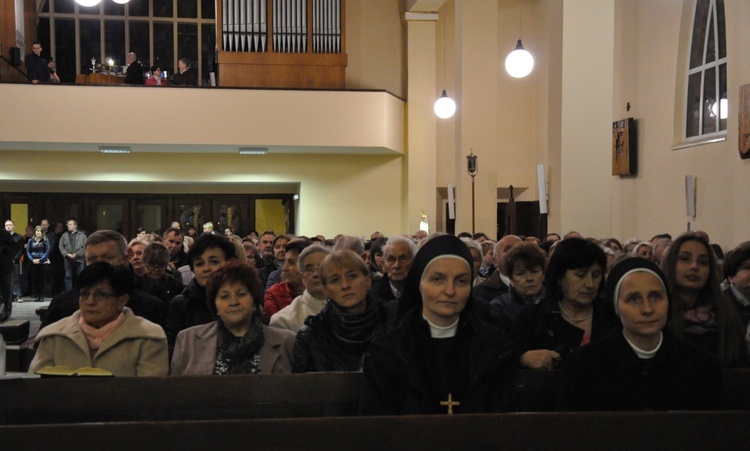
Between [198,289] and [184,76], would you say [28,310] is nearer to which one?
[184,76]

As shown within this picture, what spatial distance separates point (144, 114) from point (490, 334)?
13732 mm

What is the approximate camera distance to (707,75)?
12680 millimetres

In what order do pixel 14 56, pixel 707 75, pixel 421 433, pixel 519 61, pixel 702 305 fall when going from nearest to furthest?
pixel 421 433 → pixel 702 305 → pixel 519 61 → pixel 707 75 → pixel 14 56

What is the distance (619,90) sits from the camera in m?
14.8

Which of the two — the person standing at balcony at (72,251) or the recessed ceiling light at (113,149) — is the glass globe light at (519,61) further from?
the person standing at balcony at (72,251)

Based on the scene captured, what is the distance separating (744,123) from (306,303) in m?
7.64

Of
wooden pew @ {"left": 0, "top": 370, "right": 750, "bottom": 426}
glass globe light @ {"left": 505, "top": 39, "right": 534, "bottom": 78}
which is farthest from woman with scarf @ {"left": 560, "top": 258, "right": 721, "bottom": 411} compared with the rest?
glass globe light @ {"left": 505, "top": 39, "right": 534, "bottom": 78}

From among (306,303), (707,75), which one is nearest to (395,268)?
(306,303)

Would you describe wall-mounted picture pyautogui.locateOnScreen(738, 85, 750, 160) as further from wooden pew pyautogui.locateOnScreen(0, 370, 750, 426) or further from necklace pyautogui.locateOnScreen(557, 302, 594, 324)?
wooden pew pyautogui.locateOnScreen(0, 370, 750, 426)

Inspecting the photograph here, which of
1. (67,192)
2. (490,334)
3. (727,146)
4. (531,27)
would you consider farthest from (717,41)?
(67,192)

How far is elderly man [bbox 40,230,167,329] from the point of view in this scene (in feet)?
15.6

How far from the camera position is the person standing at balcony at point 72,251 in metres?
15.9

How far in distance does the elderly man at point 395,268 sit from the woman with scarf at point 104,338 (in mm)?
1883

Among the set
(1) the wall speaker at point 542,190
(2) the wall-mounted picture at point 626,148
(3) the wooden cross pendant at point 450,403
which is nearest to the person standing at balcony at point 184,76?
(2) the wall-mounted picture at point 626,148
